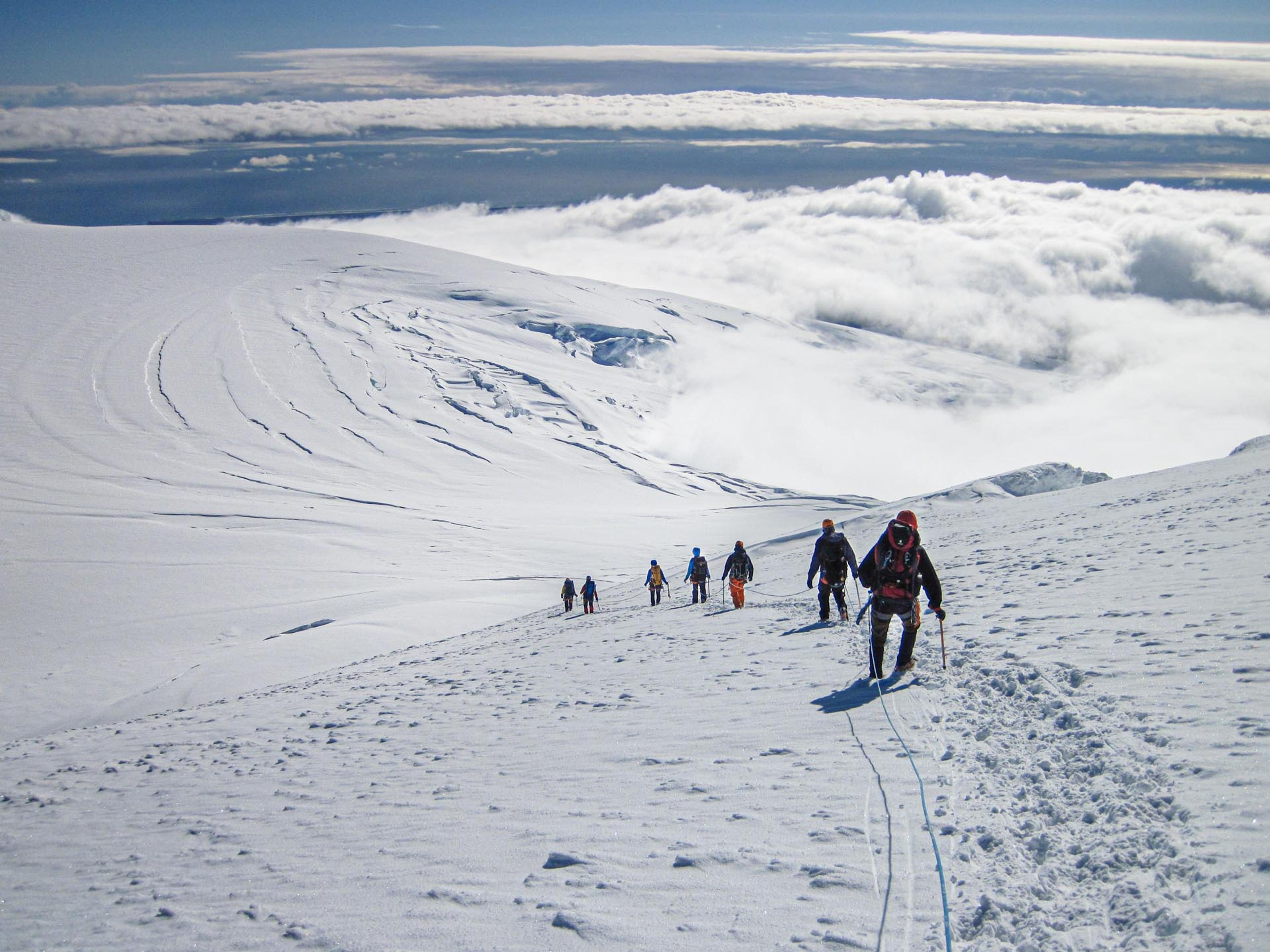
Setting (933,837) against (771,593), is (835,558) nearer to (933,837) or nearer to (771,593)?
(771,593)

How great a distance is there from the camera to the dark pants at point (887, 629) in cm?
816

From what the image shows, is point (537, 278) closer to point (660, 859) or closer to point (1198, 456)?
point (660, 859)

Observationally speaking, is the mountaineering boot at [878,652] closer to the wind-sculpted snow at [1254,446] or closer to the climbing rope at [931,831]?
the climbing rope at [931,831]

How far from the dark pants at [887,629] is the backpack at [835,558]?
3.61 meters

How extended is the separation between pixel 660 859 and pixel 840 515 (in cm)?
3496

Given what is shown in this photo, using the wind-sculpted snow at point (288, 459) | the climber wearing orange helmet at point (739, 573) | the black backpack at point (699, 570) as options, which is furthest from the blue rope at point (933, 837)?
the wind-sculpted snow at point (288, 459)

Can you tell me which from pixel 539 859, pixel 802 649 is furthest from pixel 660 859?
pixel 802 649

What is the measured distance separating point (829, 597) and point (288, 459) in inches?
1400

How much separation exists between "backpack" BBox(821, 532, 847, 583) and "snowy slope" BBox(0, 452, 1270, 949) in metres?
0.90

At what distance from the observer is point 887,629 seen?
816 centimetres

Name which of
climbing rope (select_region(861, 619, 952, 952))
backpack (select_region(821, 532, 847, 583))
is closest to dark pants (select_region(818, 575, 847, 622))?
backpack (select_region(821, 532, 847, 583))

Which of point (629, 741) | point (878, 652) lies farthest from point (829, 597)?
point (629, 741)

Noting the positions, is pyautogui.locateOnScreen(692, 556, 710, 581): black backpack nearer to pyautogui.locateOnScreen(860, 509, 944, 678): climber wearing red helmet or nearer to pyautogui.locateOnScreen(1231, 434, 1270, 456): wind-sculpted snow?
pyautogui.locateOnScreen(860, 509, 944, 678): climber wearing red helmet

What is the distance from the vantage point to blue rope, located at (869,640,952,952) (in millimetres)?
4023
